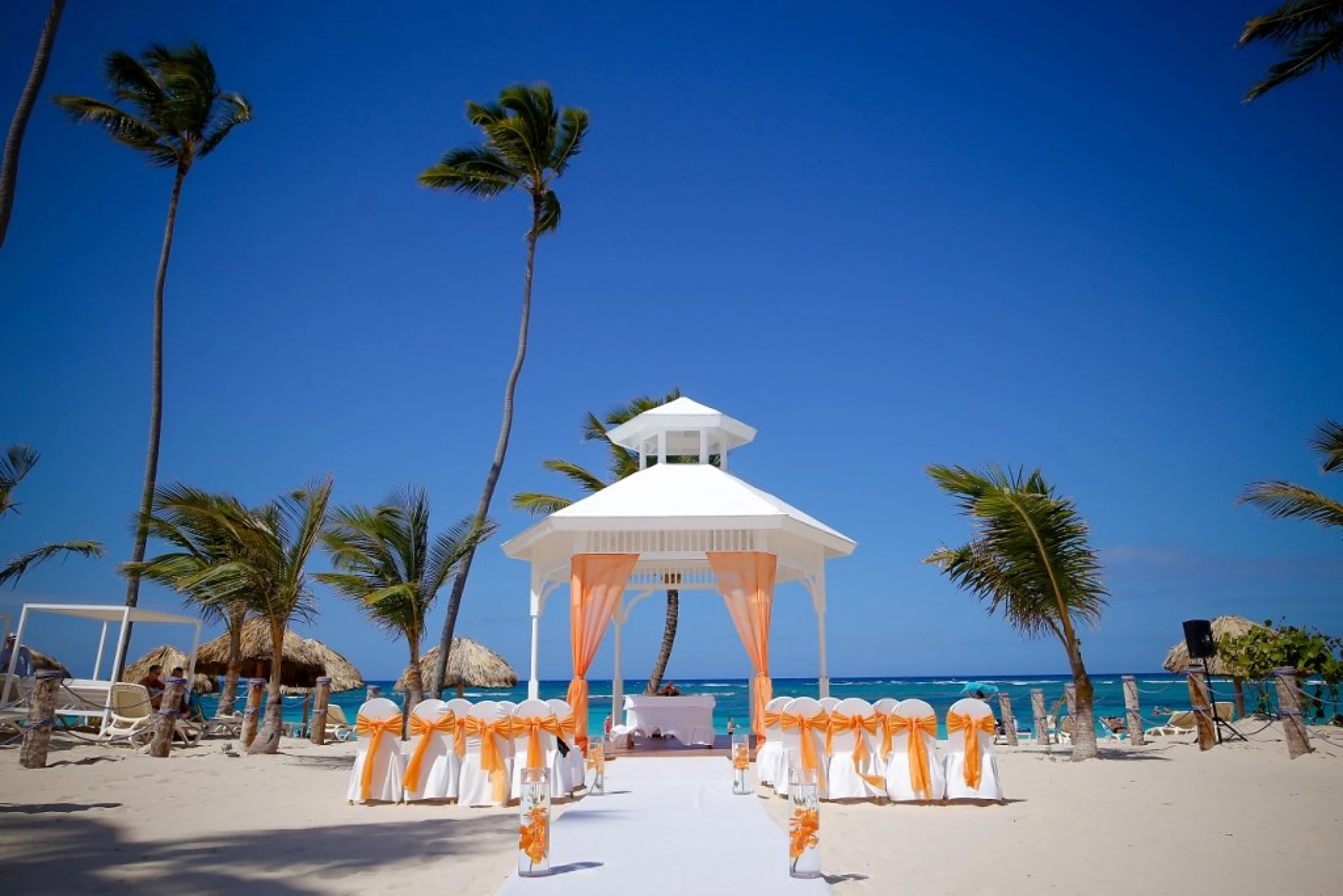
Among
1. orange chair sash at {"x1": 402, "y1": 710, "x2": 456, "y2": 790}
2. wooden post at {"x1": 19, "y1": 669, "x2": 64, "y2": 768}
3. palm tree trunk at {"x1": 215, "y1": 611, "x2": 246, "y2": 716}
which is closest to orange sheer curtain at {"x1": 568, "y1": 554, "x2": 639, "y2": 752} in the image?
orange chair sash at {"x1": 402, "y1": 710, "x2": 456, "y2": 790}

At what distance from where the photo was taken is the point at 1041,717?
53.2ft

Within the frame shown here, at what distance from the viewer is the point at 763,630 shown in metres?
11.6

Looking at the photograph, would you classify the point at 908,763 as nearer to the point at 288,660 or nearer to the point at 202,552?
Result: the point at 202,552

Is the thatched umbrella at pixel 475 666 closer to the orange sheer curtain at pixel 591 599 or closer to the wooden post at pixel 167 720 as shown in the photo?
the wooden post at pixel 167 720

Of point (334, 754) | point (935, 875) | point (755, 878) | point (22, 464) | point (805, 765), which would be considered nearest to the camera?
point (755, 878)

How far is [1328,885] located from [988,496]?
24.7 feet

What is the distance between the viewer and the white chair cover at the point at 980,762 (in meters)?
8.52

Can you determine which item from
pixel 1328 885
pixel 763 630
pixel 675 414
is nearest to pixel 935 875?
pixel 1328 885

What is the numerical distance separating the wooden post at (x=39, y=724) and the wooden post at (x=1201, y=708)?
51.8ft

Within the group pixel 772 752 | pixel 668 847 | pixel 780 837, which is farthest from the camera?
pixel 772 752

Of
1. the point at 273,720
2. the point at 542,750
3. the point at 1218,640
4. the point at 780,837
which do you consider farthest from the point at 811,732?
the point at 1218,640

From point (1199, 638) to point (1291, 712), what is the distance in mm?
2723

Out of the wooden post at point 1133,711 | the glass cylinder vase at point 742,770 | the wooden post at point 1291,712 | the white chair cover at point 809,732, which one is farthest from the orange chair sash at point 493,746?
the wooden post at point 1133,711

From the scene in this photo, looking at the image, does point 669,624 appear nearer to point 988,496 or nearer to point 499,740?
point 988,496
